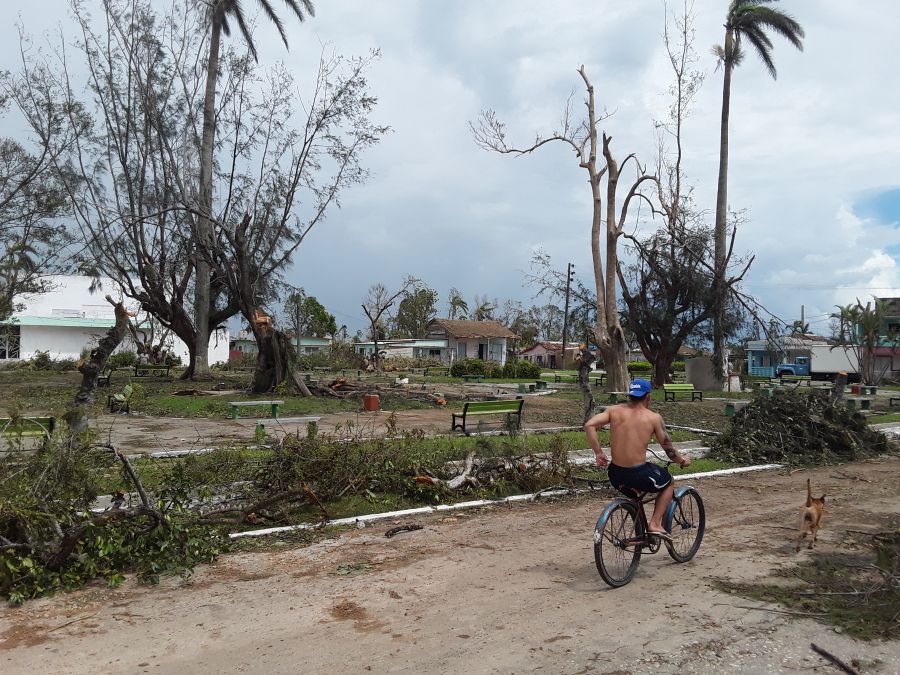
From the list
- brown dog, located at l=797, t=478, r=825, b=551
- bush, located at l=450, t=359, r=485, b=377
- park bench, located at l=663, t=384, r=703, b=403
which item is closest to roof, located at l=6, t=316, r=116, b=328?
bush, located at l=450, t=359, r=485, b=377

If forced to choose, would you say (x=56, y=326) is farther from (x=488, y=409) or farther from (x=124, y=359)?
(x=488, y=409)

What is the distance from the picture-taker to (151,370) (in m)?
35.6

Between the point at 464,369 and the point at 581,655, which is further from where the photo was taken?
the point at 464,369

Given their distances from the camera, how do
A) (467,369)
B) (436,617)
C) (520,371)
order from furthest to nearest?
(520,371)
(467,369)
(436,617)

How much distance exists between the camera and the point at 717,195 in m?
34.4

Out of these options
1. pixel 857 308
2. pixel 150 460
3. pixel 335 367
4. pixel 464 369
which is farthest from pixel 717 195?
pixel 150 460

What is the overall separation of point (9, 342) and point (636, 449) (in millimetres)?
53165

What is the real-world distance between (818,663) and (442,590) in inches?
102

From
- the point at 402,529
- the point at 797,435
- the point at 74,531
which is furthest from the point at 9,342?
the point at 797,435

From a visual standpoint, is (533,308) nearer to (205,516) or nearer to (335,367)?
(335,367)

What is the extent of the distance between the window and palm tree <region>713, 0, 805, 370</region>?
148 feet

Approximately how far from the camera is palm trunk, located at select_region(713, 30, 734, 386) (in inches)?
1225

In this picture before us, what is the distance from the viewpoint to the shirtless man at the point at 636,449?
5.35 metres

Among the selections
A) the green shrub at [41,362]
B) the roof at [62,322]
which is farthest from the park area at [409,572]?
the roof at [62,322]
